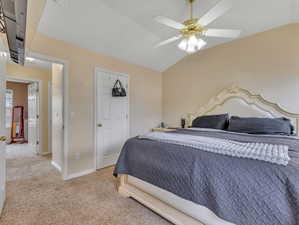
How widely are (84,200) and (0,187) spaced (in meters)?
0.90

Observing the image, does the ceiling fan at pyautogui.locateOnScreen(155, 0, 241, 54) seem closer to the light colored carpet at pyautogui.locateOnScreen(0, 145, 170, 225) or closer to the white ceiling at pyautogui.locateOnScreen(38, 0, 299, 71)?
the white ceiling at pyautogui.locateOnScreen(38, 0, 299, 71)

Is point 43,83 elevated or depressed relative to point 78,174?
elevated

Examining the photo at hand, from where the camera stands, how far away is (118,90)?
3.34m

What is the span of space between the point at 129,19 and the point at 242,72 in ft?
8.30

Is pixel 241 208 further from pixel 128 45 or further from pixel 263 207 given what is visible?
pixel 128 45

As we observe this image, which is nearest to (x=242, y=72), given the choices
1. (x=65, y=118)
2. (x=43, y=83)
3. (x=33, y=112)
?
(x=65, y=118)

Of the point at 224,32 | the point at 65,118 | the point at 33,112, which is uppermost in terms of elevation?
the point at 224,32

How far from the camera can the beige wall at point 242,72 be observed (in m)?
2.77

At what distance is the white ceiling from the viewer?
2293 millimetres

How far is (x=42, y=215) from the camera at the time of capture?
173 centimetres

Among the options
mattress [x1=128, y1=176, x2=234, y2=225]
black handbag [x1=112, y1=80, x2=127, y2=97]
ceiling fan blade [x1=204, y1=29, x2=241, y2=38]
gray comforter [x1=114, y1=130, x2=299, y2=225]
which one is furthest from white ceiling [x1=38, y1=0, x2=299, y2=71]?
mattress [x1=128, y1=176, x2=234, y2=225]

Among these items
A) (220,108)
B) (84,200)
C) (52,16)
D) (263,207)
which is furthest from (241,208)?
(52,16)

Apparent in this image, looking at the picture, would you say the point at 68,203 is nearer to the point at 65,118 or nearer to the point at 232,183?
the point at 65,118

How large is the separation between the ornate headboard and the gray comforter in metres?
1.84
